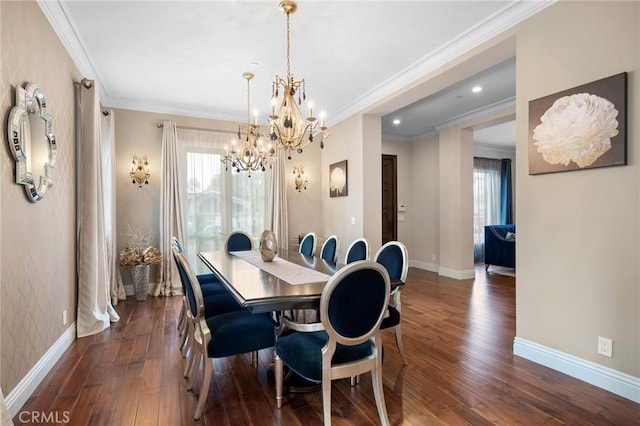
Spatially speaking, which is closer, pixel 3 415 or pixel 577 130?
pixel 3 415

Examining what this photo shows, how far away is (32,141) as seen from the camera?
2238 millimetres

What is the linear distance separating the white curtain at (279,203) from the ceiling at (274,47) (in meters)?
1.27

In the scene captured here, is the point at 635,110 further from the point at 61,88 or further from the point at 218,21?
the point at 61,88

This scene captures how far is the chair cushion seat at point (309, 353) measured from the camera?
70.3 inches

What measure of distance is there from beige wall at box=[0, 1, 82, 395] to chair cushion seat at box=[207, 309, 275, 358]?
1.17 metres

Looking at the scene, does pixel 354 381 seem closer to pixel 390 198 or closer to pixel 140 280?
pixel 140 280

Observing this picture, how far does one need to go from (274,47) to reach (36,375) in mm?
3334

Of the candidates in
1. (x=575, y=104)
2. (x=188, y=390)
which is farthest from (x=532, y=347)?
(x=188, y=390)

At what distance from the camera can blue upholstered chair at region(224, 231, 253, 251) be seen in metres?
4.25

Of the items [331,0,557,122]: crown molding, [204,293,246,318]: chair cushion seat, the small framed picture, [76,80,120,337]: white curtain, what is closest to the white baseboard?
the small framed picture

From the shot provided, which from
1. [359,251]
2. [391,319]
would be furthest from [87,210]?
[391,319]

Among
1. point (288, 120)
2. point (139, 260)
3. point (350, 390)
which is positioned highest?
point (288, 120)

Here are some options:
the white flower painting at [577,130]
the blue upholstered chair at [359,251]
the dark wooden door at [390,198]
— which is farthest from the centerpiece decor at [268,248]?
the dark wooden door at [390,198]

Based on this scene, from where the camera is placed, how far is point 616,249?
215 centimetres
